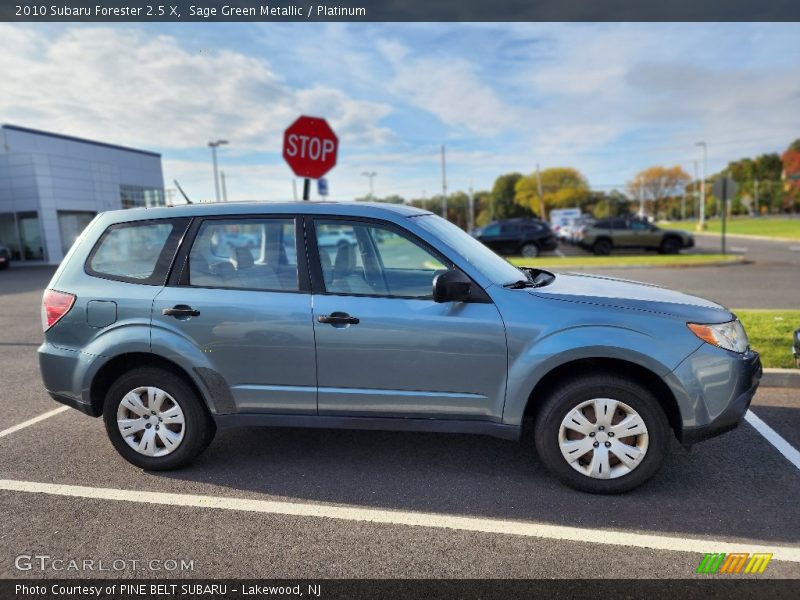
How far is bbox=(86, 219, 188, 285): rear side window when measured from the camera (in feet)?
12.2

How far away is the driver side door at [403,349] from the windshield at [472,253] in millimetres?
173

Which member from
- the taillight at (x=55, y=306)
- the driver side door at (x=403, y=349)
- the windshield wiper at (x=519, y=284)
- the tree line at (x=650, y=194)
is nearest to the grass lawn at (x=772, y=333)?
the windshield wiper at (x=519, y=284)

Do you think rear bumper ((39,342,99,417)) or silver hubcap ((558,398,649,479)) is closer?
silver hubcap ((558,398,649,479))

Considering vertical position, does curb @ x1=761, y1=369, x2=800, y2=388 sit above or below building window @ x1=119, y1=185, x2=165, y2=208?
below

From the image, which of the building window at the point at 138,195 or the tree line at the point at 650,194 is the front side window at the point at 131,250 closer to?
the building window at the point at 138,195

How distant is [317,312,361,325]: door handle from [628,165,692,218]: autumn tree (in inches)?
4539

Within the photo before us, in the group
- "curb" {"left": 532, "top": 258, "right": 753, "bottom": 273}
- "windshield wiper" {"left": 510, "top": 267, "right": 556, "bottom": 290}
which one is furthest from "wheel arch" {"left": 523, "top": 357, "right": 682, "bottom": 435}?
"curb" {"left": 532, "top": 258, "right": 753, "bottom": 273}

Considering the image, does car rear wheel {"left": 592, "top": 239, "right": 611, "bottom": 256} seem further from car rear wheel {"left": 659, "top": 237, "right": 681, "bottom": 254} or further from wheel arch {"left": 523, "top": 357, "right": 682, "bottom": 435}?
wheel arch {"left": 523, "top": 357, "right": 682, "bottom": 435}

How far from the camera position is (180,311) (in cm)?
357

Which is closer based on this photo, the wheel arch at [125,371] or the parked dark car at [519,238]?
the wheel arch at [125,371]

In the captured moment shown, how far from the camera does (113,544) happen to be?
2863 mm

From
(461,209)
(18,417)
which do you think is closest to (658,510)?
(18,417)

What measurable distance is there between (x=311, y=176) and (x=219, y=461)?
4834mm

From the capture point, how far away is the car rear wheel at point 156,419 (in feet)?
12.0
